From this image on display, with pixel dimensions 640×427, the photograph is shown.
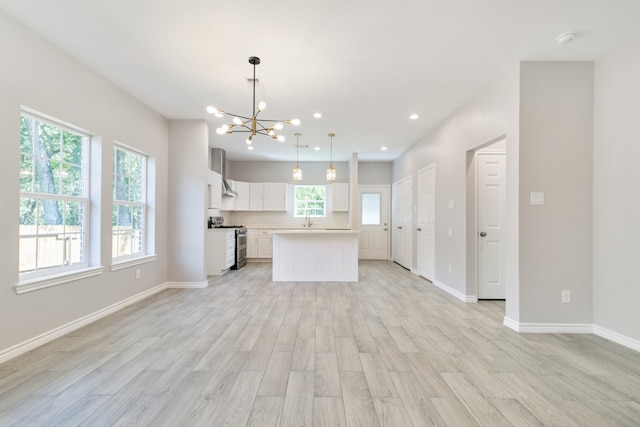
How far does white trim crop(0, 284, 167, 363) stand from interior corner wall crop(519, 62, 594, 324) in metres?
4.57

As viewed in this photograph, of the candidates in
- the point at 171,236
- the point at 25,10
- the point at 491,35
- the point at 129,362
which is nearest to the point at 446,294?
the point at 491,35

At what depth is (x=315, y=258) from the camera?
216 inches

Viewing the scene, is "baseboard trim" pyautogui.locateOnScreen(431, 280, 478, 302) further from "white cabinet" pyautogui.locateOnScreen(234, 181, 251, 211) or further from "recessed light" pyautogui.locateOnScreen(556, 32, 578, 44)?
"white cabinet" pyautogui.locateOnScreen(234, 181, 251, 211)

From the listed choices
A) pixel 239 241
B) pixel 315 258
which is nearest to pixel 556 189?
pixel 315 258

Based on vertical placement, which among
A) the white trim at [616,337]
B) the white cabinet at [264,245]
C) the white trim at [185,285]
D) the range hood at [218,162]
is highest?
the range hood at [218,162]

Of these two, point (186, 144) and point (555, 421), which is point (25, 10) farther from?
point (555, 421)

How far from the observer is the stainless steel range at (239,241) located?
673 centimetres

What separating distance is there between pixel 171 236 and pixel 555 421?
5017 millimetres

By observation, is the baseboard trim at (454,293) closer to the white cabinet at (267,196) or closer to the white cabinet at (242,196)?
the white cabinet at (267,196)

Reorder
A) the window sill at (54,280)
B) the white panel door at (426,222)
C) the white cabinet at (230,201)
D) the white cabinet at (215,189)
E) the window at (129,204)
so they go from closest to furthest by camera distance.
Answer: the window sill at (54,280)
the window at (129,204)
the white panel door at (426,222)
the white cabinet at (215,189)
the white cabinet at (230,201)

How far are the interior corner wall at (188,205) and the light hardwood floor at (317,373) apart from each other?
4.43ft

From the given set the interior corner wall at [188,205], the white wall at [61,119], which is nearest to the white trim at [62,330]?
the white wall at [61,119]

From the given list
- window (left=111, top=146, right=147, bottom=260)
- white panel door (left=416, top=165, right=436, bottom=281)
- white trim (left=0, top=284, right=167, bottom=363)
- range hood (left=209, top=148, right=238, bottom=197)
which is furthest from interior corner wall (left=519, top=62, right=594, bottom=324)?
range hood (left=209, top=148, right=238, bottom=197)

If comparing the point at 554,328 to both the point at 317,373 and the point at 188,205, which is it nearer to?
the point at 317,373
